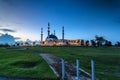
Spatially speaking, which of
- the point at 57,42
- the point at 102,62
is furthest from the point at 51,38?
the point at 102,62

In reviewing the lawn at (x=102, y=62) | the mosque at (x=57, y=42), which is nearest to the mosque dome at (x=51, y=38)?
the mosque at (x=57, y=42)

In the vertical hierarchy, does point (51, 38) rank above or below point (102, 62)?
above

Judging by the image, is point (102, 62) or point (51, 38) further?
point (51, 38)

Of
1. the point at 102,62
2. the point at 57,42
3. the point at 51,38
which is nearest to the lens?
the point at 102,62

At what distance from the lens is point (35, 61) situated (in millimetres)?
31984

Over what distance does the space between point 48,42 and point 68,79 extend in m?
154

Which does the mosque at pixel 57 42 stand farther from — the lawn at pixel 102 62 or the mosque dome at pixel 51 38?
the lawn at pixel 102 62

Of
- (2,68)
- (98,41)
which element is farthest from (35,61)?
(98,41)

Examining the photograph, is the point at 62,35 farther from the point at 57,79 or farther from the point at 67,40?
the point at 57,79

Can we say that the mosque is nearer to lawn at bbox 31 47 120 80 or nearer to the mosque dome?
the mosque dome

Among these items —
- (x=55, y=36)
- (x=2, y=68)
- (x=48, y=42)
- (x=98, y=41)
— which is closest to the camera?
(x=2, y=68)

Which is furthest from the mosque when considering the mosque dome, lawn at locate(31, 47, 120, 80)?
lawn at locate(31, 47, 120, 80)

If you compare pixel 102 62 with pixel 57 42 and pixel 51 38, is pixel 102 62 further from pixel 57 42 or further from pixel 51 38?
pixel 51 38

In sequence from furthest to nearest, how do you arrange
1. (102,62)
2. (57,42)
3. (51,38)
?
(51,38)
(57,42)
(102,62)
